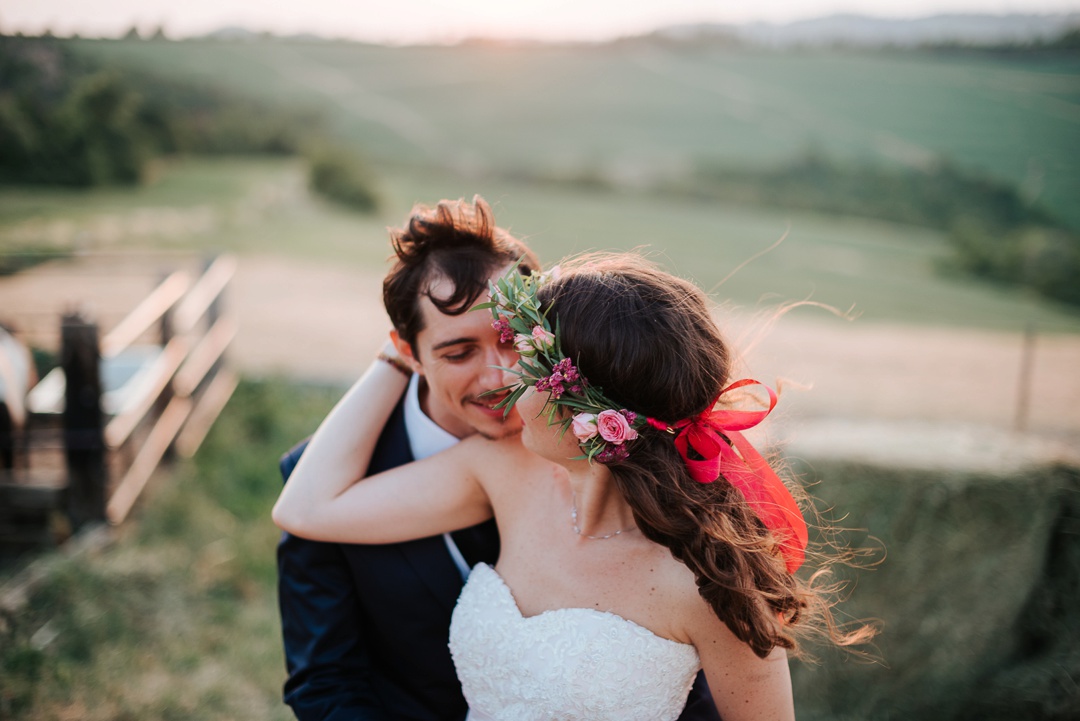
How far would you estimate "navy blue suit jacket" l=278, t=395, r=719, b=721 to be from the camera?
2357 millimetres

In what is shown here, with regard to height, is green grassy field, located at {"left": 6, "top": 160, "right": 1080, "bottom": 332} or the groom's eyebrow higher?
the groom's eyebrow

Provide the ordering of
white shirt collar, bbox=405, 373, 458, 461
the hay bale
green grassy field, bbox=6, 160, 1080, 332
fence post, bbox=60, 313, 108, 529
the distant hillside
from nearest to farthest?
white shirt collar, bbox=405, 373, 458, 461, the hay bale, fence post, bbox=60, 313, 108, 529, green grassy field, bbox=6, 160, 1080, 332, the distant hillside

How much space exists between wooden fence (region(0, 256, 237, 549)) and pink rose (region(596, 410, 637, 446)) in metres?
4.35

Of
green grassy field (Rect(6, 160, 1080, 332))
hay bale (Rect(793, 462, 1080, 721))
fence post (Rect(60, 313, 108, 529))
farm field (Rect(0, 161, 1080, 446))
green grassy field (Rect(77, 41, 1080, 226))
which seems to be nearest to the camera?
hay bale (Rect(793, 462, 1080, 721))

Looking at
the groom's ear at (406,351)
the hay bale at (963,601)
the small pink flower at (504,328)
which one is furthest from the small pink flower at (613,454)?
the hay bale at (963,601)

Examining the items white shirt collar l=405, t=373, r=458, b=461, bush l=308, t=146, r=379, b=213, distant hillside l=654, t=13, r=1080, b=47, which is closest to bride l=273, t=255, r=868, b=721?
white shirt collar l=405, t=373, r=458, b=461

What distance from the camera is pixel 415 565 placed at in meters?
2.36

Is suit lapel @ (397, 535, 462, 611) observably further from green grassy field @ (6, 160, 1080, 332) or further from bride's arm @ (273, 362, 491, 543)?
green grassy field @ (6, 160, 1080, 332)

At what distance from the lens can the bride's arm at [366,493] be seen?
2.28 metres

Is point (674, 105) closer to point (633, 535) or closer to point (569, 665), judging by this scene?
point (633, 535)

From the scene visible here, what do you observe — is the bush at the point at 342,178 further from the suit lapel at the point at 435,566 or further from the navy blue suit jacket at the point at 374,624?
the suit lapel at the point at 435,566

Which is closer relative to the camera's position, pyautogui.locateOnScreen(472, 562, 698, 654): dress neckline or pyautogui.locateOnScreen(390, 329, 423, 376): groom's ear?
pyautogui.locateOnScreen(472, 562, 698, 654): dress neckline

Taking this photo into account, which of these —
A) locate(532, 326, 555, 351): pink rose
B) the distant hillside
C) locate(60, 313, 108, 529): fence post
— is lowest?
locate(60, 313, 108, 529): fence post

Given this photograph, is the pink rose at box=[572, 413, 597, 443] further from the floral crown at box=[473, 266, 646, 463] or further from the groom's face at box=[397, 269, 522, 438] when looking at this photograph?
the groom's face at box=[397, 269, 522, 438]
